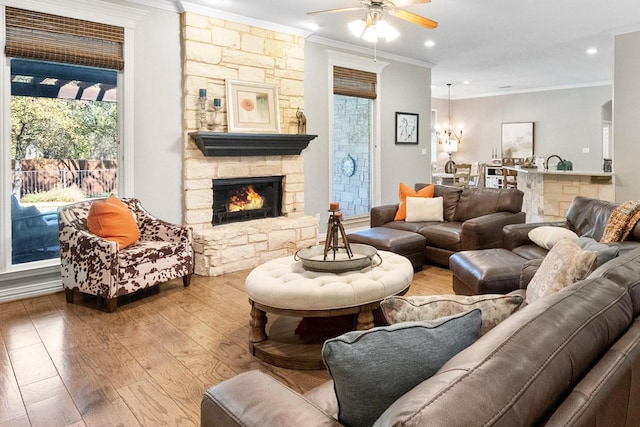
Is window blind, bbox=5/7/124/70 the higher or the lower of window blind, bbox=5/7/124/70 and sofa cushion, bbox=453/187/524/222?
the higher

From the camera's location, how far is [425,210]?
5141 millimetres

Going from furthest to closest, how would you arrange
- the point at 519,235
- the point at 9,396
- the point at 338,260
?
1. the point at 519,235
2. the point at 338,260
3. the point at 9,396

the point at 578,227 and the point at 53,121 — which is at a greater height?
the point at 53,121

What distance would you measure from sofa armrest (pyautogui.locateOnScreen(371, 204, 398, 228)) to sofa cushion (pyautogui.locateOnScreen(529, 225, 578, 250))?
1.89 metres

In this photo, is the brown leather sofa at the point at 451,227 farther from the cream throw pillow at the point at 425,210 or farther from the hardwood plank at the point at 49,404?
the hardwood plank at the point at 49,404

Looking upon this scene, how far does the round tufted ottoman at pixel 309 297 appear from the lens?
244 cm

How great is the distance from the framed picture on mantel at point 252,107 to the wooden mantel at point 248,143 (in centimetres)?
16

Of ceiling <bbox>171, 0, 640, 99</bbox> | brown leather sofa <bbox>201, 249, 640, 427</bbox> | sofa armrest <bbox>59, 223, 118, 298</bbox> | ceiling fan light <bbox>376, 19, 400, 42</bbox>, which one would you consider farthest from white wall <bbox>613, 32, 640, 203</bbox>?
sofa armrest <bbox>59, 223, 118, 298</bbox>

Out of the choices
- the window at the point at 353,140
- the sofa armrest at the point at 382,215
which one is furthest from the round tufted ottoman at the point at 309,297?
the window at the point at 353,140

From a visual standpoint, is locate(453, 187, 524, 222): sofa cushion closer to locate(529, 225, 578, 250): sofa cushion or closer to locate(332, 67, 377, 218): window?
locate(529, 225, 578, 250): sofa cushion

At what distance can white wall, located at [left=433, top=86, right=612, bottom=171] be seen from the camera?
A: 9.76 m

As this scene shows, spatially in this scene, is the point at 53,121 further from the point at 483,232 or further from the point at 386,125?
the point at 386,125

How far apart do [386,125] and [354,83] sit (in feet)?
3.04

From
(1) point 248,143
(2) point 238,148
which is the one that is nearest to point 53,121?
(2) point 238,148
